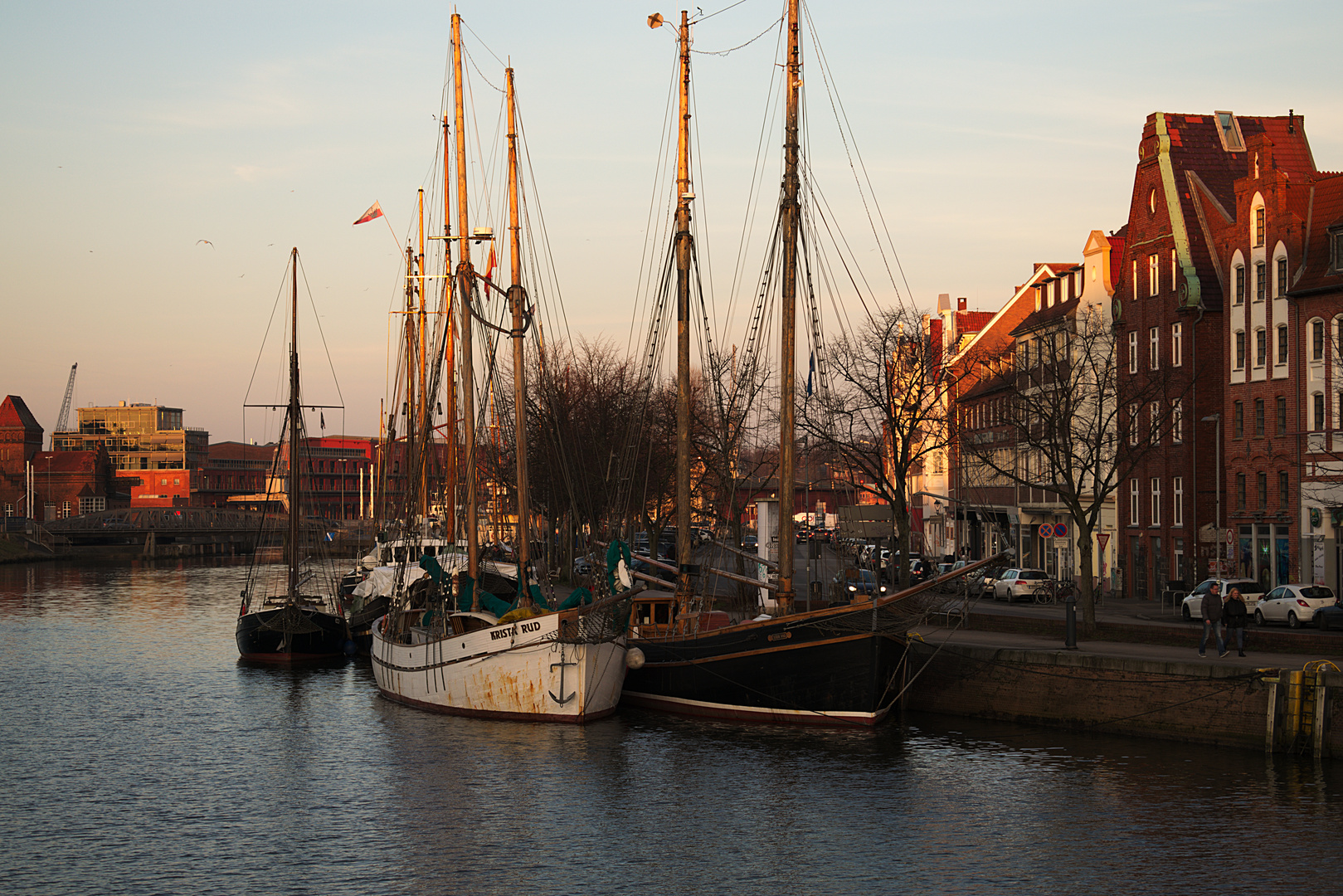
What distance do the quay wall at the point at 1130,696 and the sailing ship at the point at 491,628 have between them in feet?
26.2

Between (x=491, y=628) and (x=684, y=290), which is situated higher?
(x=684, y=290)

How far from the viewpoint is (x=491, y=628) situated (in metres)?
35.2

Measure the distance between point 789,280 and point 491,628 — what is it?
38.1 feet

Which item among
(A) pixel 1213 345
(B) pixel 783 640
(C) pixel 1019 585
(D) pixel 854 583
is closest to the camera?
(B) pixel 783 640

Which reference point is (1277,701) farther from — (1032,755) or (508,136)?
(508,136)

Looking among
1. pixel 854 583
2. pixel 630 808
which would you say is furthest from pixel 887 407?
pixel 630 808

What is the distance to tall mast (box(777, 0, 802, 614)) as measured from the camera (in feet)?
117

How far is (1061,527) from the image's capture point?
163 ft

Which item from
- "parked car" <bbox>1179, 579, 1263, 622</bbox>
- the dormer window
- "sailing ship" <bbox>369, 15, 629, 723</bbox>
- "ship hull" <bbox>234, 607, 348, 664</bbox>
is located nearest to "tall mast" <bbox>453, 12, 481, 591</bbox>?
"sailing ship" <bbox>369, 15, 629, 723</bbox>

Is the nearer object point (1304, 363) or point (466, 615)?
point (466, 615)

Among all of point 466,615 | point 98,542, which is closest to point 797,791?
point 466,615

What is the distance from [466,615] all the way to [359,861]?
15.4 metres

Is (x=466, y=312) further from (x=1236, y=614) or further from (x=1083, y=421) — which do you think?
(x=1083, y=421)

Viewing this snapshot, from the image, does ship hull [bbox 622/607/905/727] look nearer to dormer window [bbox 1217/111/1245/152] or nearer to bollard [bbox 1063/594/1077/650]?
bollard [bbox 1063/594/1077/650]
